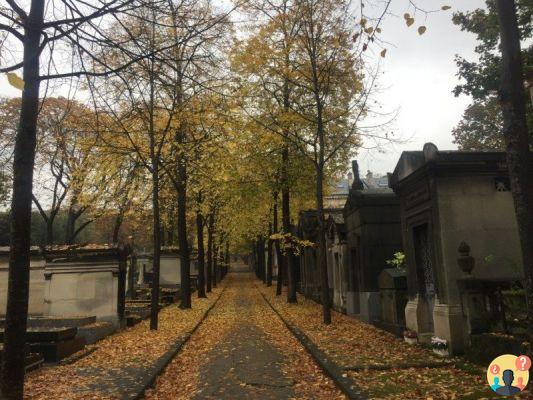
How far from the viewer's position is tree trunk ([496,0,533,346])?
4.90 metres

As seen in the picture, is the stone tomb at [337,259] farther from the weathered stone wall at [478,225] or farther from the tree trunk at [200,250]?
the weathered stone wall at [478,225]

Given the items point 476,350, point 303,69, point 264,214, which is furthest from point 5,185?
point 476,350

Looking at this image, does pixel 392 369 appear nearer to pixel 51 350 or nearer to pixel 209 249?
pixel 51 350

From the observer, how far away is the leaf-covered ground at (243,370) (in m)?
6.99

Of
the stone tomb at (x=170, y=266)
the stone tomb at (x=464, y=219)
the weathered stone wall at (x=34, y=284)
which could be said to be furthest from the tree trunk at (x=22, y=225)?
the stone tomb at (x=170, y=266)

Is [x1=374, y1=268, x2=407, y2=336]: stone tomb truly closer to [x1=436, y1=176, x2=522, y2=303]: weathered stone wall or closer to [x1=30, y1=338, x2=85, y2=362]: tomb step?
[x1=436, y1=176, x2=522, y2=303]: weathered stone wall

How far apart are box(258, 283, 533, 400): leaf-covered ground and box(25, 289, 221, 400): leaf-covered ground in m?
3.63

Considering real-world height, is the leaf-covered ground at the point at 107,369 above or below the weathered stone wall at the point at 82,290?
below

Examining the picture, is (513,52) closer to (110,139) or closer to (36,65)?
(36,65)

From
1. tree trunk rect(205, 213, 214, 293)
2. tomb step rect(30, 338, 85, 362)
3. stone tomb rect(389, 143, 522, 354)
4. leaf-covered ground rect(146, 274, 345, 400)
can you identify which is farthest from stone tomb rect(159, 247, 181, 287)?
stone tomb rect(389, 143, 522, 354)

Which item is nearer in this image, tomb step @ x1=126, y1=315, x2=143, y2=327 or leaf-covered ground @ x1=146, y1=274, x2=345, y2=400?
leaf-covered ground @ x1=146, y1=274, x2=345, y2=400

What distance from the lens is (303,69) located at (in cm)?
1605

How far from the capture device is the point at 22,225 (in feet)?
16.9

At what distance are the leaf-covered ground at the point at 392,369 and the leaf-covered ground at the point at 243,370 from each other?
0.55 metres
